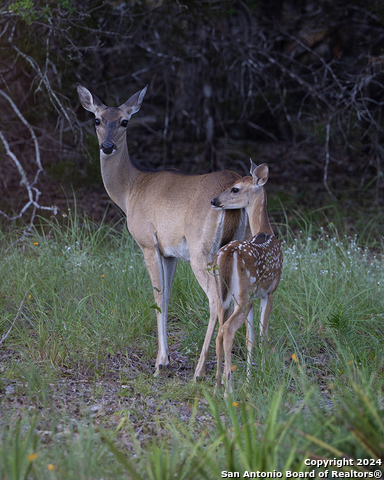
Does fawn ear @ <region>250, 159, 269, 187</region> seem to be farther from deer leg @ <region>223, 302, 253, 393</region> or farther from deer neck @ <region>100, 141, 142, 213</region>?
deer neck @ <region>100, 141, 142, 213</region>

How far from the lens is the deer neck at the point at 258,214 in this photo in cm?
424

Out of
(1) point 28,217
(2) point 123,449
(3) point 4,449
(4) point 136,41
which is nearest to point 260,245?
(2) point 123,449

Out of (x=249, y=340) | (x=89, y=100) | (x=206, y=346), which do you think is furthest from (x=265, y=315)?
(x=89, y=100)

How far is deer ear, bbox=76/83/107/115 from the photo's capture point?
5.14m

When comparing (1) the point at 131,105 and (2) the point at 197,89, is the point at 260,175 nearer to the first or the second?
(1) the point at 131,105

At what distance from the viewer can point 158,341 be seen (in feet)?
15.1

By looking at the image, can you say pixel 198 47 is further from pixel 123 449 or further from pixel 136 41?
pixel 123 449

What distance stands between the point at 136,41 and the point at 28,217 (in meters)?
3.26

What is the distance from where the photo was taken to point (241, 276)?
3764 mm

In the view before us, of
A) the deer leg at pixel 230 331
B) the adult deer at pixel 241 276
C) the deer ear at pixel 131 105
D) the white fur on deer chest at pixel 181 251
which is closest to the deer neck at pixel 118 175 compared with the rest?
the deer ear at pixel 131 105

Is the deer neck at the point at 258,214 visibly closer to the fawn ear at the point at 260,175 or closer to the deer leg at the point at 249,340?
the fawn ear at the point at 260,175

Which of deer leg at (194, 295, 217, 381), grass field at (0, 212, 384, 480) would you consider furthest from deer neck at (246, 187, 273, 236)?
grass field at (0, 212, 384, 480)

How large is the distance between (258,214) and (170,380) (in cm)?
140

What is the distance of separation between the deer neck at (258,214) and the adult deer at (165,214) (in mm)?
159
